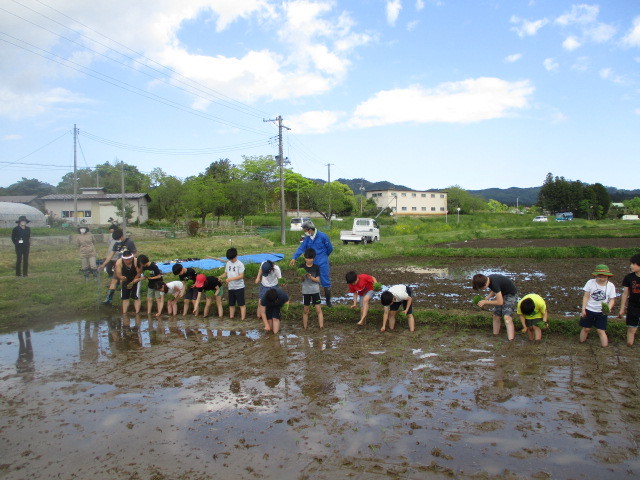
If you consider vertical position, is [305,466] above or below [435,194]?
below

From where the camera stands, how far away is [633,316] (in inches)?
264

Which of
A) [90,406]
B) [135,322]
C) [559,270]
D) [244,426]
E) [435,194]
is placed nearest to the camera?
[244,426]

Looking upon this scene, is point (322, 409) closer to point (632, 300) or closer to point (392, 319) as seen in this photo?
point (392, 319)

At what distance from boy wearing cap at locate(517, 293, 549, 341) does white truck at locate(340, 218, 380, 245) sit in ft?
75.0

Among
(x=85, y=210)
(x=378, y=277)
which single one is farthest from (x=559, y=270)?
(x=85, y=210)

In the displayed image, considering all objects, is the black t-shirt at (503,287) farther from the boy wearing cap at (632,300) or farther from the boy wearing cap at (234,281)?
the boy wearing cap at (234,281)

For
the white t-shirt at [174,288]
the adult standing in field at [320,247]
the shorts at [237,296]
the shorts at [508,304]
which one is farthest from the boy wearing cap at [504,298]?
the white t-shirt at [174,288]

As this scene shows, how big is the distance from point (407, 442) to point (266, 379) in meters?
2.22

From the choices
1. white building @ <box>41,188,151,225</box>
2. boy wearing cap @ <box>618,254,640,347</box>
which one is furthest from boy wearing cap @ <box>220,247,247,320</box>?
white building @ <box>41,188,151,225</box>

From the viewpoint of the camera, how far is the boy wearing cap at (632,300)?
6.67 meters

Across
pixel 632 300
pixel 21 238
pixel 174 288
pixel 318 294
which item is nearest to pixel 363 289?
pixel 318 294

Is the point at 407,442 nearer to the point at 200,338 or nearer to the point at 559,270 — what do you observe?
the point at 200,338

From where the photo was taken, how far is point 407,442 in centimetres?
409

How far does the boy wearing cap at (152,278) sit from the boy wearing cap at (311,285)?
327 cm
